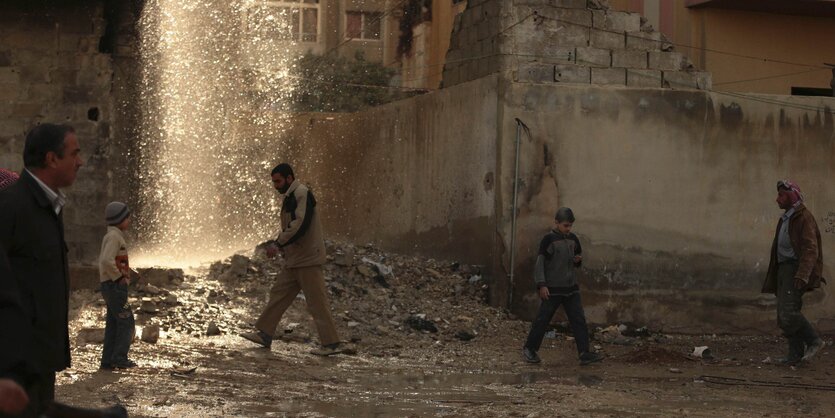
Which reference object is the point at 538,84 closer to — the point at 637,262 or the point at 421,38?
the point at 637,262

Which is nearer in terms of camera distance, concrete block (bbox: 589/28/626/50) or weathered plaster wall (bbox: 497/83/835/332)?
weathered plaster wall (bbox: 497/83/835/332)

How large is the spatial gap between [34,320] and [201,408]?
3.43 metres

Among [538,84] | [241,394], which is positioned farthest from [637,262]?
[241,394]

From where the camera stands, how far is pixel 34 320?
12.9ft

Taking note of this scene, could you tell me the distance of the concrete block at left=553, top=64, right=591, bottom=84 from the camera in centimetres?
1368

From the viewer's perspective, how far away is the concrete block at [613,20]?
1408 cm

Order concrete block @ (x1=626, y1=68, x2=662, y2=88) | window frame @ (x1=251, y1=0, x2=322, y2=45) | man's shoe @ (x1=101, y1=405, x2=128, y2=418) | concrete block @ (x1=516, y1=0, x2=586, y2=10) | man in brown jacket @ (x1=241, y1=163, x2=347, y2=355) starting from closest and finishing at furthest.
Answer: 1. man's shoe @ (x1=101, y1=405, x2=128, y2=418)
2. man in brown jacket @ (x1=241, y1=163, x2=347, y2=355)
3. concrete block @ (x1=626, y1=68, x2=662, y2=88)
4. concrete block @ (x1=516, y1=0, x2=586, y2=10)
5. window frame @ (x1=251, y1=0, x2=322, y2=45)

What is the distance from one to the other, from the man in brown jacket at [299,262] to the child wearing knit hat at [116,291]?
60.6 inches

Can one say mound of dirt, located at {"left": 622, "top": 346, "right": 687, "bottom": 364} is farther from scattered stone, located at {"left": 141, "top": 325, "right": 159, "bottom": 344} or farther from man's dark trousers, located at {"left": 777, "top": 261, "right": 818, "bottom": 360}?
scattered stone, located at {"left": 141, "top": 325, "right": 159, "bottom": 344}

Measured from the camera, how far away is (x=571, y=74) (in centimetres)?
1373

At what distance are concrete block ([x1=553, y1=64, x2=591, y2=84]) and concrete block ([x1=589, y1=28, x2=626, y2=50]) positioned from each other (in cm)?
44

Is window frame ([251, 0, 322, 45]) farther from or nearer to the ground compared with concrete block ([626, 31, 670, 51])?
farther from the ground

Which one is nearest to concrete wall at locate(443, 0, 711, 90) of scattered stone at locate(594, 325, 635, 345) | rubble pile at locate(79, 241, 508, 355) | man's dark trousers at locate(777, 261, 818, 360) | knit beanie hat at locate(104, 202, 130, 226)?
rubble pile at locate(79, 241, 508, 355)

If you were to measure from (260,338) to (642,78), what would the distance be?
20.4 ft
